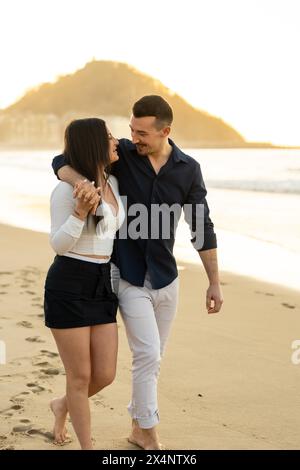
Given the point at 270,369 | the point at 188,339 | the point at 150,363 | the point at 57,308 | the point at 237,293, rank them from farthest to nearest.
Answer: the point at 237,293 → the point at 188,339 → the point at 270,369 → the point at 150,363 → the point at 57,308

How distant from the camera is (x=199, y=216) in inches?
154

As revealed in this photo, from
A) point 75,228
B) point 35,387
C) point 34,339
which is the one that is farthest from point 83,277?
point 34,339

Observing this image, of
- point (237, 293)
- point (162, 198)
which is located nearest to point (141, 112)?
point (162, 198)

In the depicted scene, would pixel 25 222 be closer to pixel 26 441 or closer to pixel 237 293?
pixel 237 293

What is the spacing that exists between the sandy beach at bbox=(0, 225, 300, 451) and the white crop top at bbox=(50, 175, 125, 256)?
1.20m

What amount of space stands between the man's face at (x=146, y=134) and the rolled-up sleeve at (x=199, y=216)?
0.32 metres

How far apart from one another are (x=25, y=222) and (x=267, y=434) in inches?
420

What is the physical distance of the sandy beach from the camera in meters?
3.97

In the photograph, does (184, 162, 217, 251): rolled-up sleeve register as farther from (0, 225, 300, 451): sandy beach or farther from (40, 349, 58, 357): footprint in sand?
(40, 349, 58, 357): footprint in sand

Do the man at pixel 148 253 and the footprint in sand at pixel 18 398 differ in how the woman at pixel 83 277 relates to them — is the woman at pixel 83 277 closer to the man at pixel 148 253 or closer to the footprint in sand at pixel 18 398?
the man at pixel 148 253

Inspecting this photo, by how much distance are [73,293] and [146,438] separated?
3.37 ft

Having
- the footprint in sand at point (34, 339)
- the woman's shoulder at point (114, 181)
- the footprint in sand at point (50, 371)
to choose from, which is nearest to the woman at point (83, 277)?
the woman's shoulder at point (114, 181)

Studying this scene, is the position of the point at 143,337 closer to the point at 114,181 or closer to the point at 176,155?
the point at 114,181

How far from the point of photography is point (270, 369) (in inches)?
206
